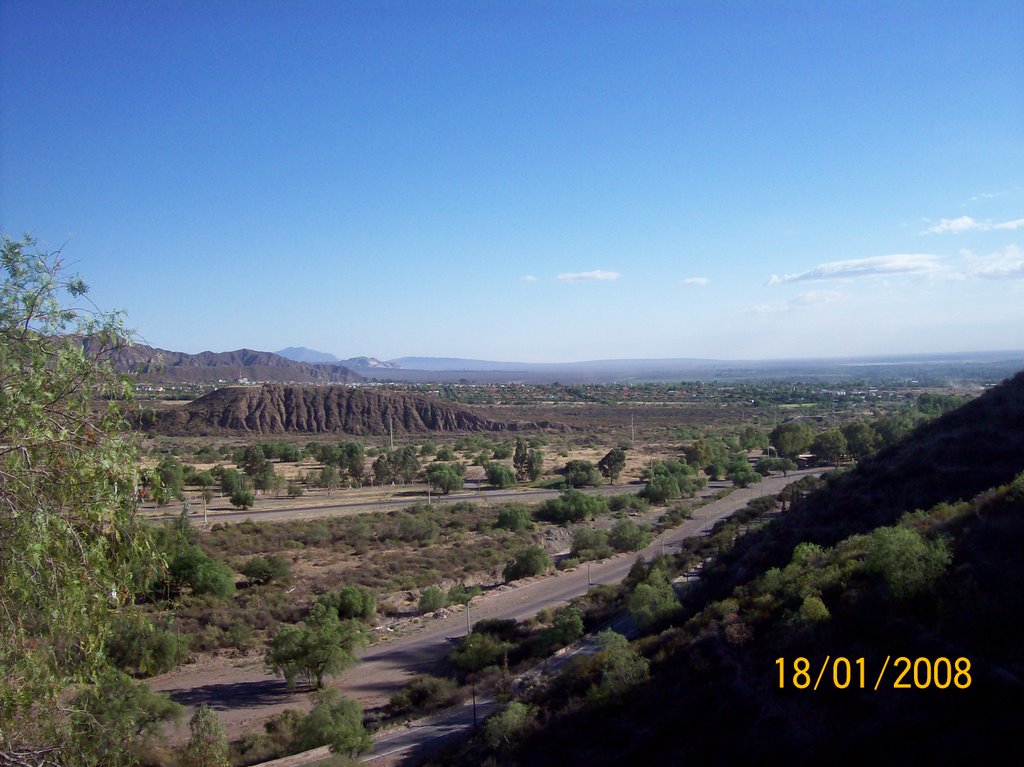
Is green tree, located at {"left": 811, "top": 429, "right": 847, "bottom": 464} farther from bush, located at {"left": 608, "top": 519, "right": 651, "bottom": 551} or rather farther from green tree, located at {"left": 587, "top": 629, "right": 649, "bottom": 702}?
green tree, located at {"left": 587, "top": 629, "right": 649, "bottom": 702}

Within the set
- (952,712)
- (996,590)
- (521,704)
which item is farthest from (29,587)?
(996,590)

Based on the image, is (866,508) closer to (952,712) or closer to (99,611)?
(952,712)

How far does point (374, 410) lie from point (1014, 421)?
3724 inches

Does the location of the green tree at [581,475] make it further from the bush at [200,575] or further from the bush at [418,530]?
the bush at [200,575]

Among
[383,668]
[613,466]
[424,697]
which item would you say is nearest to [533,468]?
[613,466]

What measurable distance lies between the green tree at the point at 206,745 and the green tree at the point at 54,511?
901cm

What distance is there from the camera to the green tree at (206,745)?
14430 mm

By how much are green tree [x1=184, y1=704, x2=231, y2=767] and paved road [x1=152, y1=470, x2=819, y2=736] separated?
2718mm

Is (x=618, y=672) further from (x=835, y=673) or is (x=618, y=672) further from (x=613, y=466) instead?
(x=613, y=466)

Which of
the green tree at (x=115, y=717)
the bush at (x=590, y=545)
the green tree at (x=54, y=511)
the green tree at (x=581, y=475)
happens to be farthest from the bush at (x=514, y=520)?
the green tree at (x=54, y=511)

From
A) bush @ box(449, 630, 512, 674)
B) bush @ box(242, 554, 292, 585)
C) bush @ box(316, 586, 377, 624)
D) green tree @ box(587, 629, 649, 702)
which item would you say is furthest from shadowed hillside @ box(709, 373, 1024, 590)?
bush @ box(242, 554, 292, 585)

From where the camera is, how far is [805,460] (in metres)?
63.8

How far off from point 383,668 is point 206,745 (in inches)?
303

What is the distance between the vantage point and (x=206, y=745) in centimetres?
1470
